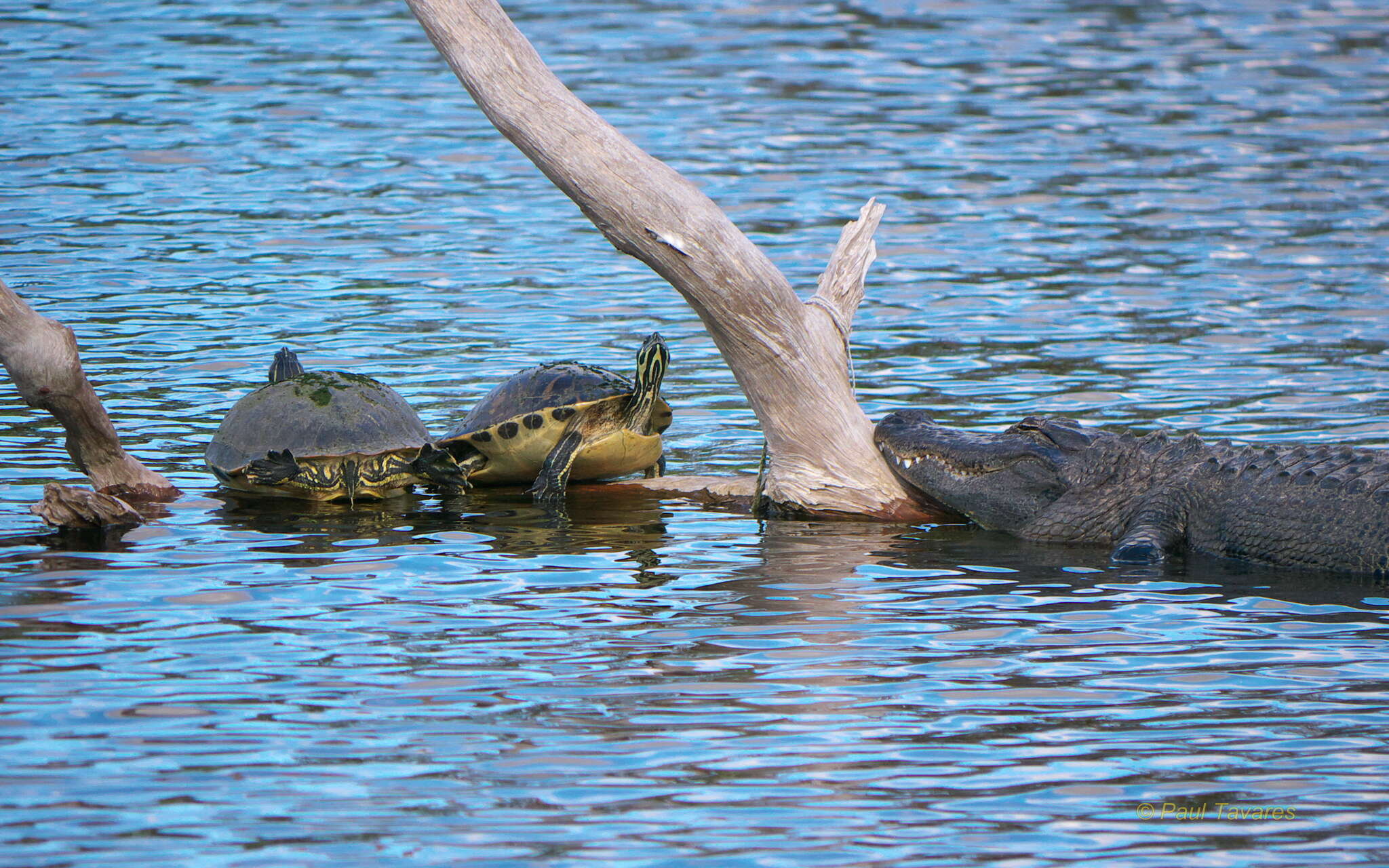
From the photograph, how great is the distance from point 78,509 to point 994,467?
4.50m

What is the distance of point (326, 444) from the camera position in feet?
29.5

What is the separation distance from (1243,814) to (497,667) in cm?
265

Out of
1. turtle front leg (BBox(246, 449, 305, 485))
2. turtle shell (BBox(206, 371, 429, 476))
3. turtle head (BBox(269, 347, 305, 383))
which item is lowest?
turtle front leg (BBox(246, 449, 305, 485))

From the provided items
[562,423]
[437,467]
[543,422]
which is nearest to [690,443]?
[562,423]

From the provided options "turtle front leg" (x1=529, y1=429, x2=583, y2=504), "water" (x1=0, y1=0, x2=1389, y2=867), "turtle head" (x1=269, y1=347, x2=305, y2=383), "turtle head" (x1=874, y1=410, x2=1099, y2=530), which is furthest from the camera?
"turtle head" (x1=269, y1=347, x2=305, y2=383)

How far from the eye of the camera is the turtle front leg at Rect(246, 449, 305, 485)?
29.2 feet

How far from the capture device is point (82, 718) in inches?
224

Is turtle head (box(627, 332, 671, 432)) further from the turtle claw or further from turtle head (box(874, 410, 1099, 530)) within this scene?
turtle head (box(874, 410, 1099, 530))

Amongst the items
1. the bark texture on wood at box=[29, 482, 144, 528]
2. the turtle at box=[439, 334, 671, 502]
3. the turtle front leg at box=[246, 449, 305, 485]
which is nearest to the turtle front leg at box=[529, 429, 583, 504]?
the turtle at box=[439, 334, 671, 502]

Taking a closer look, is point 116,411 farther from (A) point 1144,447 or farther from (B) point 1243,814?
(B) point 1243,814

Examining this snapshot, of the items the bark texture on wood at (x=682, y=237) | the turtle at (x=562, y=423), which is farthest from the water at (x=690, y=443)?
the bark texture on wood at (x=682, y=237)

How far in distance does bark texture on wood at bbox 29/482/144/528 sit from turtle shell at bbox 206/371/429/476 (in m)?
0.75

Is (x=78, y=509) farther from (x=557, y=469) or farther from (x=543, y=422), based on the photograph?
(x=557, y=469)

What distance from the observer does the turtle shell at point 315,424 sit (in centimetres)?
897
